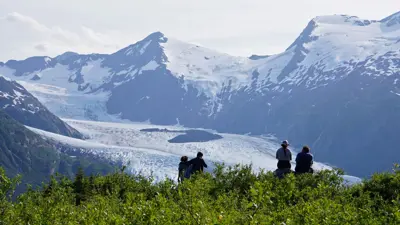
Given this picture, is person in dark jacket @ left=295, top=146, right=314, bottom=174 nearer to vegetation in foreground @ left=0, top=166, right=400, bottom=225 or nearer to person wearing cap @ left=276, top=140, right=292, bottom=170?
person wearing cap @ left=276, top=140, right=292, bottom=170

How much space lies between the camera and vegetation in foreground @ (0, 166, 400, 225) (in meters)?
9.51

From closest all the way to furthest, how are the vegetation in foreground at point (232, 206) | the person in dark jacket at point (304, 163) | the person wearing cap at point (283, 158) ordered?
1. the vegetation in foreground at point (232, 206)
2. the person in dark jacket at point (304, 163)
3. the person wearing cap at point (283, 158)

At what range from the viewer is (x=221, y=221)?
8.55 metres

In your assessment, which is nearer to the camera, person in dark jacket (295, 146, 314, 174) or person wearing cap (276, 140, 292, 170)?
person in dark jacket (295, 146, 314, 174)

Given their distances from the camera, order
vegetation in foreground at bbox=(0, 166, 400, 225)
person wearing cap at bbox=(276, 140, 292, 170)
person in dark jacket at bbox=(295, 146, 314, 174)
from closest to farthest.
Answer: vegetation in foreground at bbox=(0, 166, 400, 225), person in dark jacket at bbox=(295, 146, 314, 174), person wearing cap at bbox=(276, 140, 292, 170)

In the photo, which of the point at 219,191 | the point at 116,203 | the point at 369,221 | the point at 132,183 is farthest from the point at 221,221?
the point at 132,183

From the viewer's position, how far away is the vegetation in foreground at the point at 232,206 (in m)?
9.51

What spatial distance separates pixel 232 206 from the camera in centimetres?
1203

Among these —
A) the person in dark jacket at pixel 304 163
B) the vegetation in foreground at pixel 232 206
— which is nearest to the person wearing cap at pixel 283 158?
the person in dark jacket at pixel 304 163

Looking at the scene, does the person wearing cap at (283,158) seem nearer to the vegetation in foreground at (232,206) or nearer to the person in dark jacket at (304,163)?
the person in dark jacket at (304,163)

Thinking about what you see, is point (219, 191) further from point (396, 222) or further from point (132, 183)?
point (396, 222)

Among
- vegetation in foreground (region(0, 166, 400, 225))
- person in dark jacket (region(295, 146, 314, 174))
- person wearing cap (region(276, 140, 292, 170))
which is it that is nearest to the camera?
vegetation in foreground (region(0, 166, 400, 225))

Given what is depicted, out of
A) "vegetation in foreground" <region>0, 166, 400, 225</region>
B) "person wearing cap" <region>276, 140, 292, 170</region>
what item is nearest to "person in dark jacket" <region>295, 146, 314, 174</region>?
"person wearing cap" <region>276, 140, 292, 170</region>

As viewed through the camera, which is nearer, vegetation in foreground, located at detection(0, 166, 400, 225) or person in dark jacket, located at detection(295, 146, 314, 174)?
vegetation in foreground, located at detection(0, 166, 400, 225)
